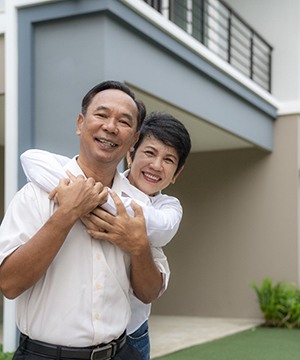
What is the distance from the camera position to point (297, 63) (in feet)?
32.4

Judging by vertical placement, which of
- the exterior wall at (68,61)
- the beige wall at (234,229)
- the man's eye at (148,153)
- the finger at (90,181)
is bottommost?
the beige wall at (234,229)

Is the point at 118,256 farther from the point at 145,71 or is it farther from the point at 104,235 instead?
the point at 145,71

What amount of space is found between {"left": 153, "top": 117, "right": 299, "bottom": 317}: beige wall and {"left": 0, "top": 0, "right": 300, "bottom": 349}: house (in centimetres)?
2

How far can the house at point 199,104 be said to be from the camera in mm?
5379

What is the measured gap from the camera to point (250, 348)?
6906 millimetres

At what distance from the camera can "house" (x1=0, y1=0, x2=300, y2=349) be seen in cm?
538

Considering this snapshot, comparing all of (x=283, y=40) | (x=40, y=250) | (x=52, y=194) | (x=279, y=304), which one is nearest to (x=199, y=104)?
(x=279, y=304)

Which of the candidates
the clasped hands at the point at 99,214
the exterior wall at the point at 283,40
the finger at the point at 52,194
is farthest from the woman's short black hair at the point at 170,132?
the exterior wall at the point at 283,40

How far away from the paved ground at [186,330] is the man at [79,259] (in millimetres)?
4451

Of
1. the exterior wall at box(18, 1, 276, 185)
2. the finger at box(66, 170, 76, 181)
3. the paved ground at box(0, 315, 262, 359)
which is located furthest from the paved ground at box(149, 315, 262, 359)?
the finger at box(66, 170, 76, 181)

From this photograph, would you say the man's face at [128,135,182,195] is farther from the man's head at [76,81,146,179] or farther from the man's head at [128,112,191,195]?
the man's head at [76,81,146,179]

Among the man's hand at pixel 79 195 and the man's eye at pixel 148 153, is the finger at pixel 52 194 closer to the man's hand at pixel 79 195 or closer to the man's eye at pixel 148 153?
the man's hand at pixel 79 195

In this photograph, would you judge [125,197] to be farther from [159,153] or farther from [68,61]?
[68,61]

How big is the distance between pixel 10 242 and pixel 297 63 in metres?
8.86
